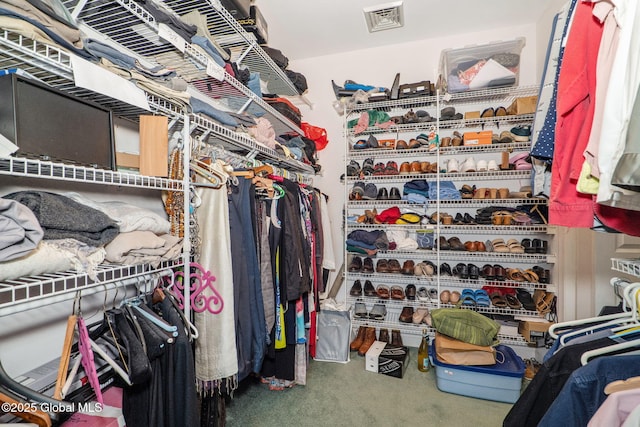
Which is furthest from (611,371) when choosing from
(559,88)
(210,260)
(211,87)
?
(211,87)

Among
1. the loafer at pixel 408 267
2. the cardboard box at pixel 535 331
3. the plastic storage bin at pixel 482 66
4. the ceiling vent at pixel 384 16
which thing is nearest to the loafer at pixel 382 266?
the loafer at pixel 408 267

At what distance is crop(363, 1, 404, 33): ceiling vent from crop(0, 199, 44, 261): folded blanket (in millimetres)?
2462

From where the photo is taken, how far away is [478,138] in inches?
95.3

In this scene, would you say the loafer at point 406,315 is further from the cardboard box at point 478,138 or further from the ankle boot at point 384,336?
the cardboard box at point 478,138

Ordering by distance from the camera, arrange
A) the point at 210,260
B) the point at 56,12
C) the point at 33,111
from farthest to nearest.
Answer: the point at 210,260 < the point at 56,12 < the point at 33,111

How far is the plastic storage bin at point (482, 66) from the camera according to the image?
2262mm

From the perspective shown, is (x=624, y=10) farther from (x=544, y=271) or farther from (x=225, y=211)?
(x=544, y=271)

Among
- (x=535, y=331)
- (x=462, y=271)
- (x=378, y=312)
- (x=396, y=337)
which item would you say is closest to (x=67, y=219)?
(x=378, y=312)

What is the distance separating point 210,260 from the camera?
1247mm

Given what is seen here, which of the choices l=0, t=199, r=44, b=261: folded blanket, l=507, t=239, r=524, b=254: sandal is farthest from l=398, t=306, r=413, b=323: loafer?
l=0, t=199, r=44, b=261: folded blanket

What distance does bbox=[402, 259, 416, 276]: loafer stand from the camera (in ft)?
8.32

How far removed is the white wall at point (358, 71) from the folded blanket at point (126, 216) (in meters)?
2.09

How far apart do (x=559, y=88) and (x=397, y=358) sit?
1992mm

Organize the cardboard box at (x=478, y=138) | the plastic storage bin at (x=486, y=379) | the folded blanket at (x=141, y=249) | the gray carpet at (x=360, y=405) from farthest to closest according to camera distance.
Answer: the cardboard box at (x=478, y=138) < the plastic storage bin at (x=486, y=379) < the gray carpet at (x=360, y=405) < the folded blanket at (x=141, y=249)
